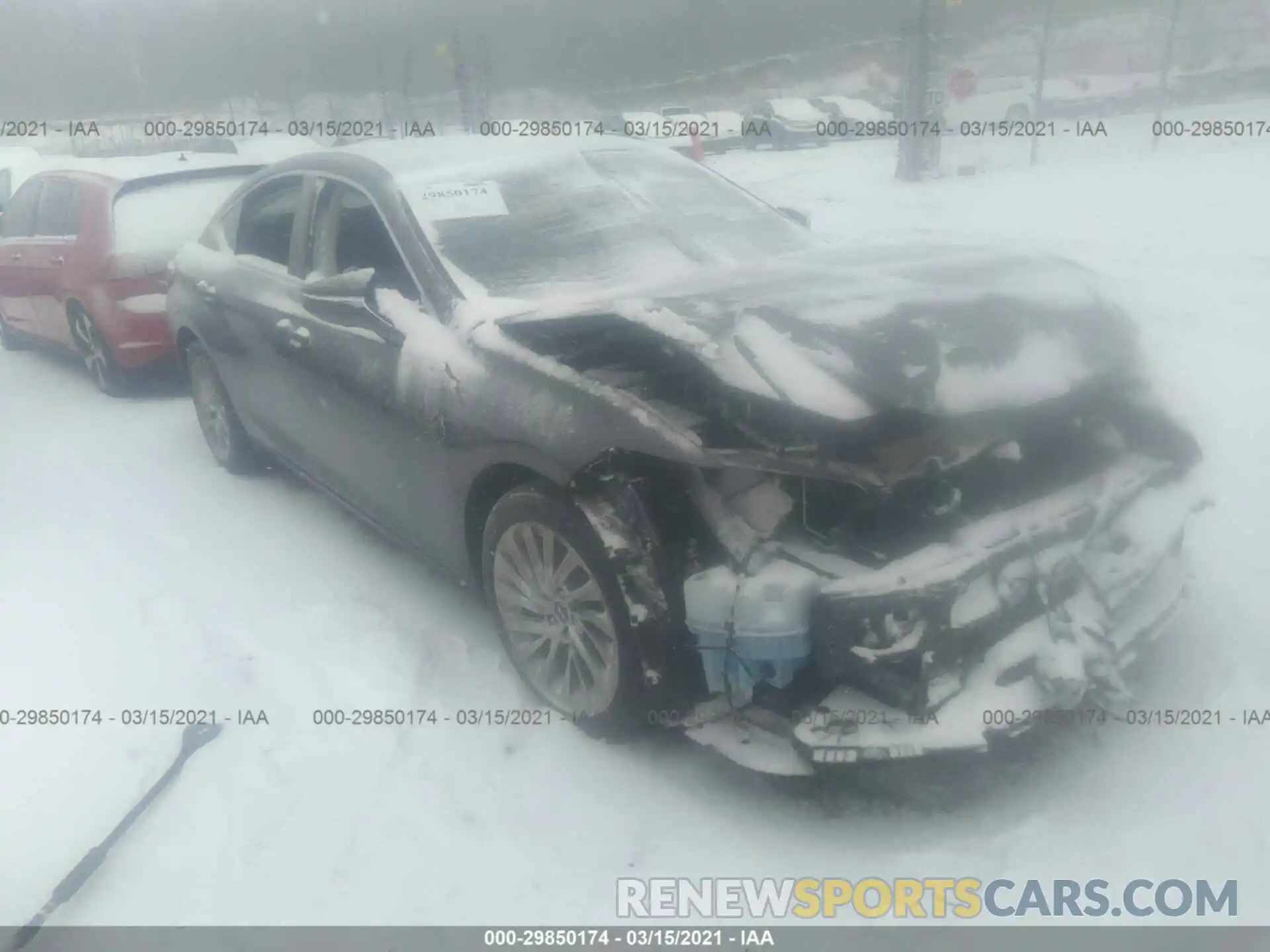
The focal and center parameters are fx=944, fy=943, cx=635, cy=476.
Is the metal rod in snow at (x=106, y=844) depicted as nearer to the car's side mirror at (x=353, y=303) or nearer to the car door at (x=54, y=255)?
the car's side mirror at (x=353, y=303)

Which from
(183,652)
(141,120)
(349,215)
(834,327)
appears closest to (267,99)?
(141,120)

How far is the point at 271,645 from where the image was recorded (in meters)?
3.08

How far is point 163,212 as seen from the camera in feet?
17.1

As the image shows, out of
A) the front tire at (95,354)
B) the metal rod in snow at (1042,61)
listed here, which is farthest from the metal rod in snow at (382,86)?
the metal rod in snow at (1042,61)

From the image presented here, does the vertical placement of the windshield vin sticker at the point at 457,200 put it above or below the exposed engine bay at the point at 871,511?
above

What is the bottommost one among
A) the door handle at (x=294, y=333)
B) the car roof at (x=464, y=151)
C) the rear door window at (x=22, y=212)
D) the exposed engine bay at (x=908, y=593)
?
the exposed engine bay at (x=908, y=593)

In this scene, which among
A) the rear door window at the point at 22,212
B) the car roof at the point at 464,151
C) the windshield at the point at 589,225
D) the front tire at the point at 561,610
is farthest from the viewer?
the rear door window at the point at 22,212

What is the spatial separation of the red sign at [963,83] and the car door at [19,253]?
549cm

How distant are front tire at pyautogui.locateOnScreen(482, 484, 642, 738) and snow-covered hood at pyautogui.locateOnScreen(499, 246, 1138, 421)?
475 mm

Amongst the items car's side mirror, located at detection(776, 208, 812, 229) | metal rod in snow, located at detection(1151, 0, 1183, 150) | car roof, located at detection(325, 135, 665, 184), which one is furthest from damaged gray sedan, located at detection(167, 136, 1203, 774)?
metal rod in snow, located at detection(1151, 0, 1183, 150)

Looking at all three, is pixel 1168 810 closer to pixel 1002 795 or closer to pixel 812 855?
pixel 1002 795

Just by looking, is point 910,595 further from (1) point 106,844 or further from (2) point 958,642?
(1) point 106,844

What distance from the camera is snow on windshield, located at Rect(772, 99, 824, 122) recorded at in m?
4.66

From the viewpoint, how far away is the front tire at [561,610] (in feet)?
7.45
